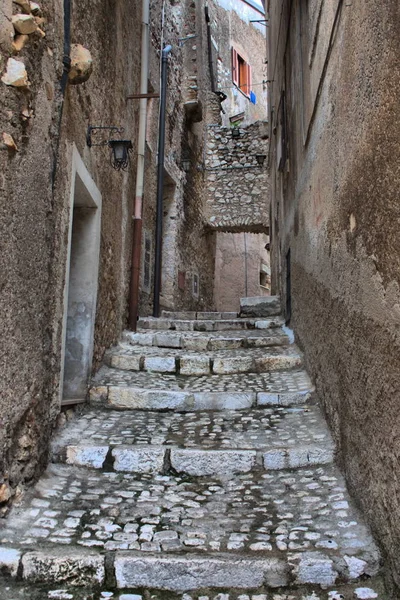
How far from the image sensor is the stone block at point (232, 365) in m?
4.63

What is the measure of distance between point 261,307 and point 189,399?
372 centimetres

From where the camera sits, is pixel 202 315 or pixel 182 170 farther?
pixel 182 170

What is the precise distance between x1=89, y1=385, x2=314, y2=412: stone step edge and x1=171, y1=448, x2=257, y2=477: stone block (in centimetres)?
90

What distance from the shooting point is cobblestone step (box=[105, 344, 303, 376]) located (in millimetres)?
4621

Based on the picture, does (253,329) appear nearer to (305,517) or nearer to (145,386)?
(145,386)

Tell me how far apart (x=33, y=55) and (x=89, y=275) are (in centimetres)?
190

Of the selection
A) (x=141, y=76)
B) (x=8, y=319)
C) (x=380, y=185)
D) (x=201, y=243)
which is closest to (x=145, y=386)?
(x=8, y=319)

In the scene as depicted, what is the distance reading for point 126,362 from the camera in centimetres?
475

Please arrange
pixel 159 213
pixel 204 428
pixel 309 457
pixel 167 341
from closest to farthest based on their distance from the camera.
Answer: pixel 309 457
pixel 204 428
pixel 167 341
pixel 159 213

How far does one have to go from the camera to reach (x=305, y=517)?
2.36 m

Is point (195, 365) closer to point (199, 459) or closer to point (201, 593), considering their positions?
point (199, 459)

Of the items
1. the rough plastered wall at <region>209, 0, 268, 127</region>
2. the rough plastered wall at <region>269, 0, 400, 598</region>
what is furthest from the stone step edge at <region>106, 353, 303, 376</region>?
the rough plastered wall at <region>209, 0, 268, 127</region>

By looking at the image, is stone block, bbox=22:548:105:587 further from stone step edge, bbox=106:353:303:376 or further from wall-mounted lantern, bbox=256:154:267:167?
wall-mounted lantern, bbox=256:154:267:167

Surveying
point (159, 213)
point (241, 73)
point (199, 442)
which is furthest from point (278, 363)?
point (241, 73)
